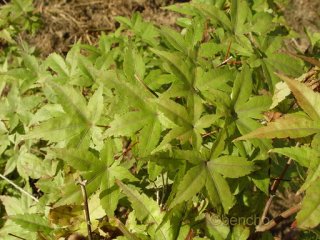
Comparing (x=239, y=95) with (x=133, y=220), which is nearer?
(x=239, y=95)

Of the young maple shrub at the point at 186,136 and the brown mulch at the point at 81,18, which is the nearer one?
the young maple shrub at the point at 186,136

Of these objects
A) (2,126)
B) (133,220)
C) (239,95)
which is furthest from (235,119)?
(2,126)

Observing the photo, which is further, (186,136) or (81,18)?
(81,18)

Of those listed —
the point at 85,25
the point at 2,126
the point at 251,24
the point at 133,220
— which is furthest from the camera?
the point at 85,25

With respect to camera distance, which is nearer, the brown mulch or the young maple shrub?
the young maple shrub

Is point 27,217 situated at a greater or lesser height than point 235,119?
lesser

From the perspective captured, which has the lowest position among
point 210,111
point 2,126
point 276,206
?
point 276,206

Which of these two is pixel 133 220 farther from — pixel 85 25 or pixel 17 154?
pixel 85 25

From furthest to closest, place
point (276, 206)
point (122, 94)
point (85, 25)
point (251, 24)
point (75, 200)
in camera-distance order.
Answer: point (85, 25)
point (276, 206)
point (251, 24)
point (75, 200)
point (122, 94)
